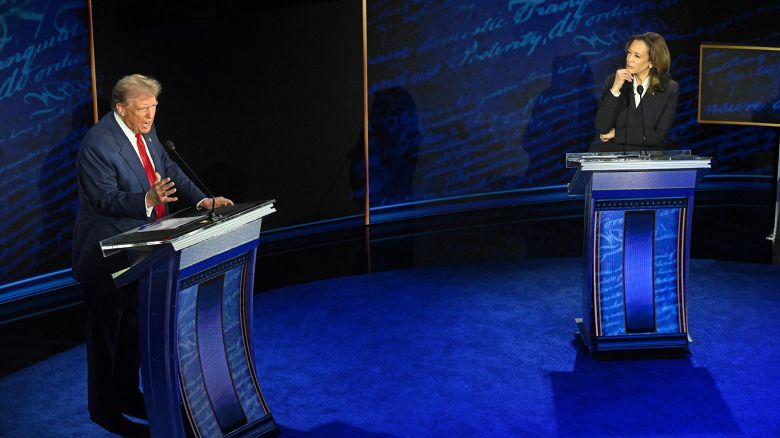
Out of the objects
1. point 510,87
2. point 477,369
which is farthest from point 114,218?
point 510,87

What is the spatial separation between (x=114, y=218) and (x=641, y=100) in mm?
2967

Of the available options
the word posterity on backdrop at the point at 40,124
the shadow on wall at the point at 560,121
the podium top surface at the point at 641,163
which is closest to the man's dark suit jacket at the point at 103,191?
the podium top surface at the point at 641,163

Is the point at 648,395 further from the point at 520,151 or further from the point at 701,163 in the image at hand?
the point at 520,151

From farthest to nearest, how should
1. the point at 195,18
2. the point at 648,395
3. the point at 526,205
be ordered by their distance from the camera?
the point at 526,205 → the point at 195,18 → the point at 648,395

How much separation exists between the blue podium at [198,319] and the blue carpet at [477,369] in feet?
1.49

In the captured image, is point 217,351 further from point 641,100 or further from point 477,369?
point 641,100

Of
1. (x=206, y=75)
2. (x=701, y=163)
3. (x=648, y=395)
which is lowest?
(x=648, y=395)

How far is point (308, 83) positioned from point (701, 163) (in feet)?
12.6

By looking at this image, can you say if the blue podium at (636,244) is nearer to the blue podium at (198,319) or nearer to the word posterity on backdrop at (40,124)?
the blue podium at (198,319)

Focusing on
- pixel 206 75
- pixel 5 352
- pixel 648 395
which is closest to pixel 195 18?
pixel 206 75

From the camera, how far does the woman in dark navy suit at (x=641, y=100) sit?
4.96m

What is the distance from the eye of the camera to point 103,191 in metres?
3.43

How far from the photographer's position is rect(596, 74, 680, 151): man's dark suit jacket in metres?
5.02

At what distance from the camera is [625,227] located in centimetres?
448
